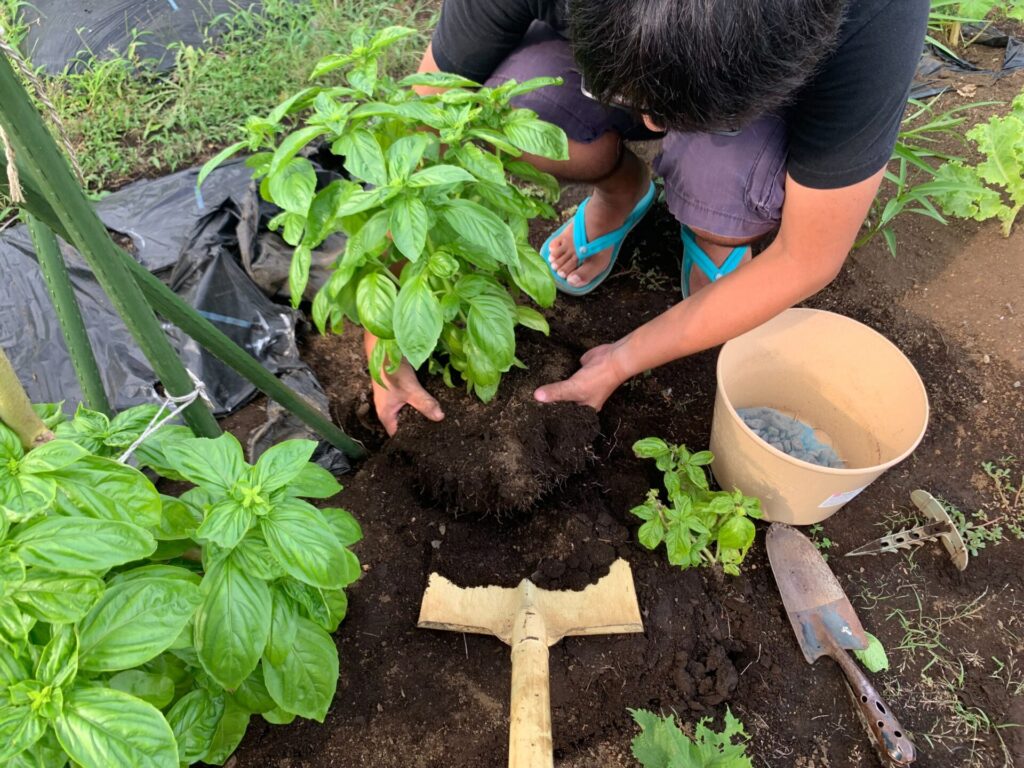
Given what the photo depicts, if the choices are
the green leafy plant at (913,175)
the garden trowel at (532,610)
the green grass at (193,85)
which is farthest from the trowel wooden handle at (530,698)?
the green grass at (193,85)

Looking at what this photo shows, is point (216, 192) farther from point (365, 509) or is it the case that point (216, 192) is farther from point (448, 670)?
point (448, 670)

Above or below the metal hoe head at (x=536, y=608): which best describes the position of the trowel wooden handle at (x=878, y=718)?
below

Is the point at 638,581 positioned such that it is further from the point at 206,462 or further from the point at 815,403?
the point at 206,462

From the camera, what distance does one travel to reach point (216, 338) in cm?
142

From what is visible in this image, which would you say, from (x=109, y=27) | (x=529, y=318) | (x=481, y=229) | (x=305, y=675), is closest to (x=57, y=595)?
(x=305, y=675)

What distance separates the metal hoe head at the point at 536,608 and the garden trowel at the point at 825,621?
430mm

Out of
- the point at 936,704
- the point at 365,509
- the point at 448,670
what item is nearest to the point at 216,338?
the point at 365,509

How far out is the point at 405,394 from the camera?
1846 millimetres

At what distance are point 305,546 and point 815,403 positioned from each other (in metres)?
1.60

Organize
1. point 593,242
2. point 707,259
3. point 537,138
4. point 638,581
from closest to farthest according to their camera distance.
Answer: point 537,138
point 638,581
point 707,259
point 593,242

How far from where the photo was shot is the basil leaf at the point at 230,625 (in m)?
1.04

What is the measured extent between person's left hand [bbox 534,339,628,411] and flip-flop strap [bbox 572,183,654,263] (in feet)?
1.85

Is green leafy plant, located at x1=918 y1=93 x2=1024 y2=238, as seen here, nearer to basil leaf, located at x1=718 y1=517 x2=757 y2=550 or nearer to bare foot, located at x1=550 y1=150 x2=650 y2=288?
bare foot, located at x1=550 y1=150 x2=650 y2=288

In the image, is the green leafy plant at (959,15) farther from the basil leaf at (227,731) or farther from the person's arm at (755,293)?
the basil leaf at (227,731)
